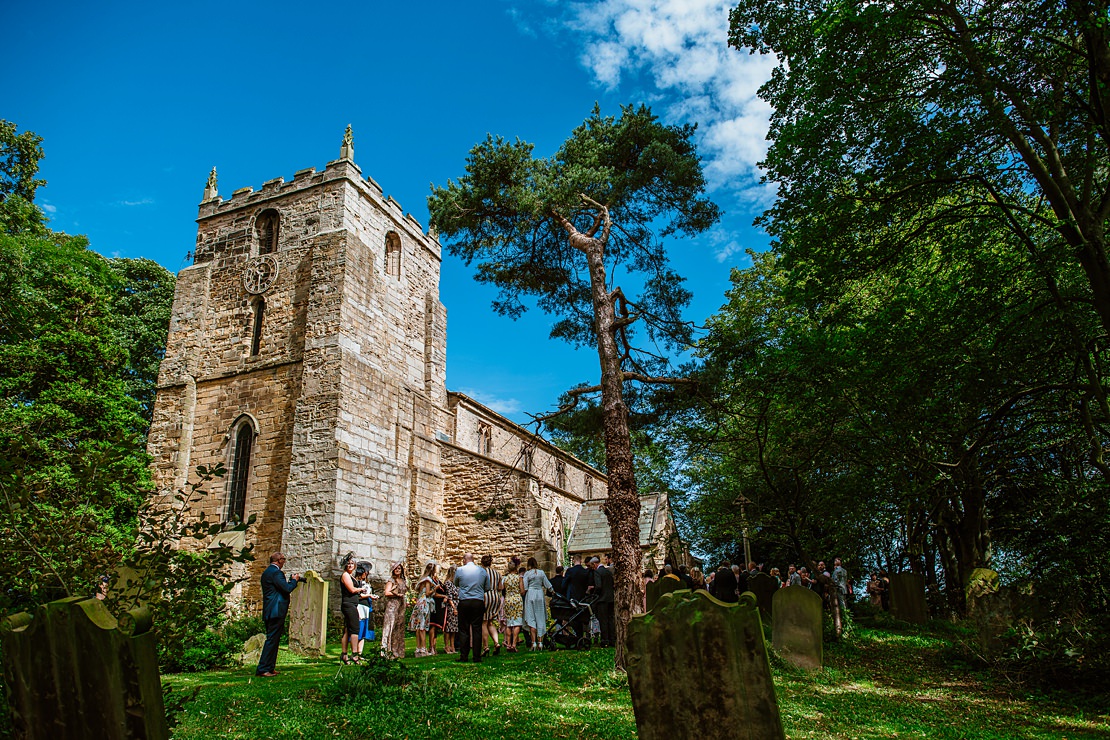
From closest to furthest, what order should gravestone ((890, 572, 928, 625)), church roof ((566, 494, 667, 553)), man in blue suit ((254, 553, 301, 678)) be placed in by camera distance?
man in blue suit ((254, 553, 301, 678)) < gravestone ((890, 572, 928, 625)) < church roof ((566, 494, 667, 553))

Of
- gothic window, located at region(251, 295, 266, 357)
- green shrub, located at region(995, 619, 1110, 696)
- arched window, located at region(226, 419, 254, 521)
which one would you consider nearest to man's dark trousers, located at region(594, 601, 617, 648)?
green shrub, located at region(995, 619, 1110, 696)

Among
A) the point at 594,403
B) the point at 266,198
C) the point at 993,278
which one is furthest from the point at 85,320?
the point at 993,278

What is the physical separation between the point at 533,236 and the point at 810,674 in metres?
9.02

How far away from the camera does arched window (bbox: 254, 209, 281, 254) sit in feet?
68.0

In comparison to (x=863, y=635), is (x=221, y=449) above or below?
above

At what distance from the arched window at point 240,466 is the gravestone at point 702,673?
1643 cm

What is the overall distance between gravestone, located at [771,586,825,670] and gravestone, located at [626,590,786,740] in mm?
6376

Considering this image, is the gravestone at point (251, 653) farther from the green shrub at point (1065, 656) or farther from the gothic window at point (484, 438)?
the gothic window at point (484, 438)

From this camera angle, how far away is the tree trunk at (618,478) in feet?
30.0

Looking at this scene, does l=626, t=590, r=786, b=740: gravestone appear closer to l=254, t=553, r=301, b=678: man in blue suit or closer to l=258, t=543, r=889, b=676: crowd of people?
l=258, t=543, r=889, b=676: crowd of people

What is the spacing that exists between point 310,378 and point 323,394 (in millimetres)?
700

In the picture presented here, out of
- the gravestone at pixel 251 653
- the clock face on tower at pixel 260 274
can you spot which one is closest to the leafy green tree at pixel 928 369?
the gravestone at pixel 251 653

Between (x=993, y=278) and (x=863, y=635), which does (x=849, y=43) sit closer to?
(x=993, y=278)

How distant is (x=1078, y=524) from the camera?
998cm
